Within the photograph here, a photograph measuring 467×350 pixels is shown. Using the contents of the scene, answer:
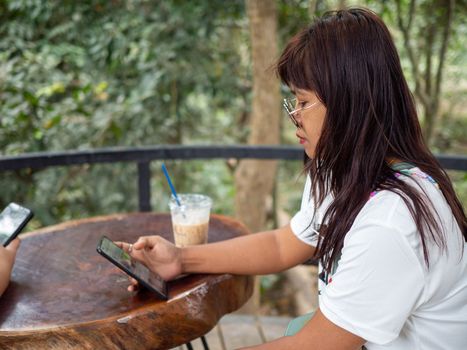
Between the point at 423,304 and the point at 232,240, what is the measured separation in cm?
55

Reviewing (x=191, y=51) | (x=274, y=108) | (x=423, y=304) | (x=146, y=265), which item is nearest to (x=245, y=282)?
(x=146, y=265)

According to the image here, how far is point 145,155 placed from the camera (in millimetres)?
2145

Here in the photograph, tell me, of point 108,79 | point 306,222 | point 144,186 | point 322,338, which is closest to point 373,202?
point 322,338

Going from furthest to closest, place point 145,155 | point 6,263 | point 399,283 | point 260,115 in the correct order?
point 260,115 → point 145,155 → point 6,263 → point 399,283

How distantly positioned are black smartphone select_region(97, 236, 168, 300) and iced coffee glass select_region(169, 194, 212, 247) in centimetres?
18

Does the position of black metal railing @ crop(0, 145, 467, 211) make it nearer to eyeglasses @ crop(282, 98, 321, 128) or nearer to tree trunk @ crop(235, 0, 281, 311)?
tree trunk @ crop(235, 0, 281, 311)

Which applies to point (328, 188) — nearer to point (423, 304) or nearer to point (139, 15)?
point (423, 304)

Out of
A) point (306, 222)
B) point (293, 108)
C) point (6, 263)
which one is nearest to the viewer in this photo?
point (293, 108)

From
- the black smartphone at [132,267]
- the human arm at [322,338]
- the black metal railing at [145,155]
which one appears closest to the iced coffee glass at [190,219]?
the black smartphone at [132,267]

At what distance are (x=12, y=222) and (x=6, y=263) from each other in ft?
0.49

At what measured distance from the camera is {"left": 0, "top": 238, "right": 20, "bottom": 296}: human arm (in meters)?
1.14

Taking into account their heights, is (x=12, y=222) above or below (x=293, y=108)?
below

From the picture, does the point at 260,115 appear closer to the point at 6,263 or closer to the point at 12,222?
the point at 12,222

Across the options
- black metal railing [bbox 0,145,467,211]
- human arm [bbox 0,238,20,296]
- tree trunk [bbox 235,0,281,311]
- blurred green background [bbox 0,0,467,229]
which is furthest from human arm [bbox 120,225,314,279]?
blurred green background [bbox 0,0,467,229]
